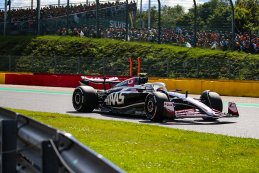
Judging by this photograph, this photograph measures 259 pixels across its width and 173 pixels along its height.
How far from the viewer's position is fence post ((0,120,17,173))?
405 cm

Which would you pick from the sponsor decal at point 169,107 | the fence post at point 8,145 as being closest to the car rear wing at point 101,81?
the sponsor decal at point 169,107

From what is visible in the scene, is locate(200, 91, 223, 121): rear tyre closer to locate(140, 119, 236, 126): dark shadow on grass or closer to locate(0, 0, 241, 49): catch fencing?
locate(140, 119, 236, 126): dark shadow on grass

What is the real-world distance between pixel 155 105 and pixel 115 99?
6.23ft

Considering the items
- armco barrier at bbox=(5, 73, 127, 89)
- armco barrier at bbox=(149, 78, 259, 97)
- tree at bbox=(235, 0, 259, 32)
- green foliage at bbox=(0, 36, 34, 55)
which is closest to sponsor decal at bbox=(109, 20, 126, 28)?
armco barrier at bbox=(5, 73, 127, 89)

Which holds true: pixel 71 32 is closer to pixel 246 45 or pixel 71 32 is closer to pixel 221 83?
pixel 246 45

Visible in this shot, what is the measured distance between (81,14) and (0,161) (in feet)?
105

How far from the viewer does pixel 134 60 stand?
30.0m

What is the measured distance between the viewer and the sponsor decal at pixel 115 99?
13.9m

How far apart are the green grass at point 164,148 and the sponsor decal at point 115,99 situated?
8.66ft

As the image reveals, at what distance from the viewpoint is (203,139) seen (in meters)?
9.21

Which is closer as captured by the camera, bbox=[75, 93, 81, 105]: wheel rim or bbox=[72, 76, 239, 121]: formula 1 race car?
bbox=[72, 76, 239, 121]: formula 1 race car

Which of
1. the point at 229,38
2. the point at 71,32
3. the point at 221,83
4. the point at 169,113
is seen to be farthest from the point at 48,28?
the point at 169,113

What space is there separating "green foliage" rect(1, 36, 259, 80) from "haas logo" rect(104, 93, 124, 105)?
12018mm

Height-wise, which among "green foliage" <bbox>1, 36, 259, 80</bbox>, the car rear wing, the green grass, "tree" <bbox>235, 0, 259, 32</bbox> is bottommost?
the green grass
